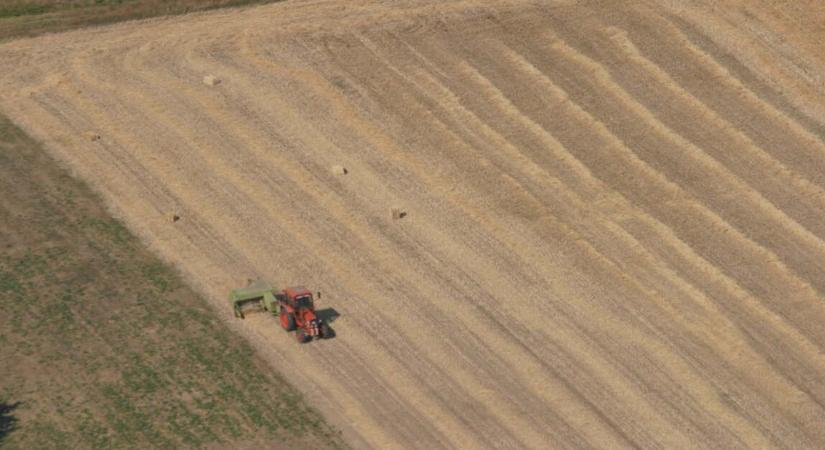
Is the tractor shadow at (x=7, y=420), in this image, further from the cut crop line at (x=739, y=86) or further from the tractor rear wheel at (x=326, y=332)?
the cut crop line at (x=739, y=86)

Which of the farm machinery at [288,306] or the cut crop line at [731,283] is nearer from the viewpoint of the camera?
the farm machinery at [288,306]

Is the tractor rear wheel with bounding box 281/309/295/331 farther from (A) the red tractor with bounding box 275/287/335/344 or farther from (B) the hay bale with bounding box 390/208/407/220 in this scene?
(B) the hay bale with bounding box 390/208/407/220

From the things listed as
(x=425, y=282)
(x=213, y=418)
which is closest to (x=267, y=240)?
(x=425, y=282)

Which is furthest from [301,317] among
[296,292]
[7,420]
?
[7,420]

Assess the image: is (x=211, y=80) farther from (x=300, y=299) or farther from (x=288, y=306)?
(x=300, y=299)

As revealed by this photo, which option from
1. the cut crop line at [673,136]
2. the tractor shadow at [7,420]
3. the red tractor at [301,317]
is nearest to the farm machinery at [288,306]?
the red tractor at [301,317]

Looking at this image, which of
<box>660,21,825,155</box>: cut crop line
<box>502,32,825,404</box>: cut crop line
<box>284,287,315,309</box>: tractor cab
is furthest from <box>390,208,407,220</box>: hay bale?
<box>660,21,825,155</box>: cut crop line
